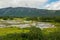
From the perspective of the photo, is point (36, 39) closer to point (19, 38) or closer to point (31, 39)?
point (31, 39)

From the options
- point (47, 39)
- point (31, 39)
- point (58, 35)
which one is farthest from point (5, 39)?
point (58, 35)

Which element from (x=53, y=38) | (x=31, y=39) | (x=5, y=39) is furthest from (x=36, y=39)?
(x=5, y=39)

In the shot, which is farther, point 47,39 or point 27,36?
point 27,36

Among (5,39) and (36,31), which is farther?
(36,31)

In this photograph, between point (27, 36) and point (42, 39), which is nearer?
point (42, 39)

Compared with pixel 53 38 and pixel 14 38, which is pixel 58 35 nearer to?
pixel 53 38

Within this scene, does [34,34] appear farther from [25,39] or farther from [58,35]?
[58,35]

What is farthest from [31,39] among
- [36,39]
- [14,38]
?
[14,38]
